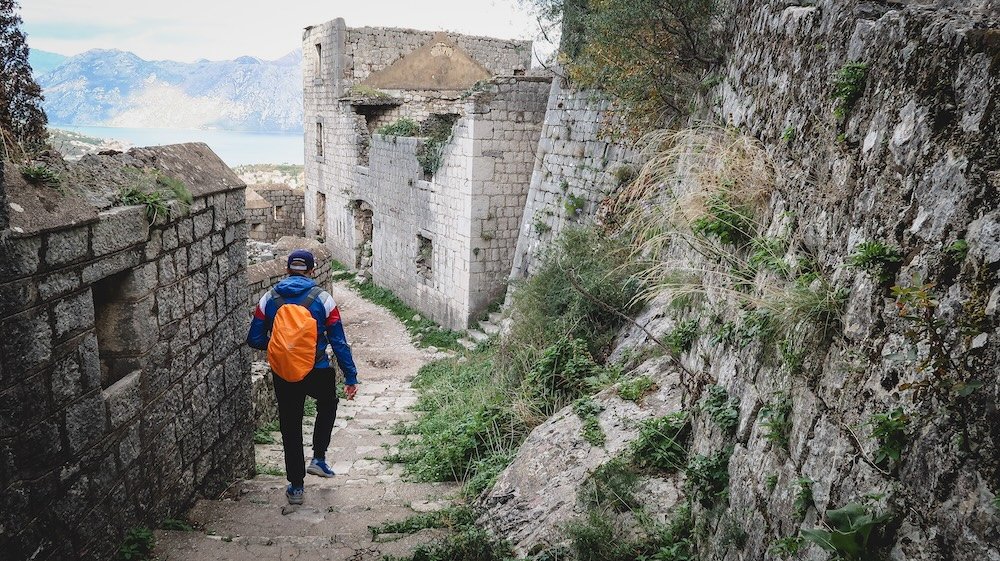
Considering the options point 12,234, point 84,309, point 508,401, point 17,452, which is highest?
point 12,234

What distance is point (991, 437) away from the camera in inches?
61.7

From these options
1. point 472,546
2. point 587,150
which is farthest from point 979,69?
point 587,150

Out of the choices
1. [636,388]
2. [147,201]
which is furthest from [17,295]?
[636,388]

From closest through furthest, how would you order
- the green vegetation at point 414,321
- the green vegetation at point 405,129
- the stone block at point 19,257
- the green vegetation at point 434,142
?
the stone block at point 19,257, the green vegetation at point 414,321, the green vegetation at point 434,142, the green vegetation at point 405,129

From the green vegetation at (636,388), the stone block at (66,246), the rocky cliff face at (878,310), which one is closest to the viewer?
the rocky cliff face at (878,310)

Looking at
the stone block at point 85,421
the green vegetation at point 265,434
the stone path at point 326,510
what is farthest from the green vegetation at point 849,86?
the green vegetation at point 265,434

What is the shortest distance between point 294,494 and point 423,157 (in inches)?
391

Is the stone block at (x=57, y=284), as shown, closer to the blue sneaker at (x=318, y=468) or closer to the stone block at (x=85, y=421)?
the stone block at (x=85, y=421)

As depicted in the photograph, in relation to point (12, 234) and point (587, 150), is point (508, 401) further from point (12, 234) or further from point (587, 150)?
point (587, 150)

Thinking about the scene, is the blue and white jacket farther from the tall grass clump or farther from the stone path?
the tall grass clump

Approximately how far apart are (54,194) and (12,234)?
1.49ft

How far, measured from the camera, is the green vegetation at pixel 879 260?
2062mm

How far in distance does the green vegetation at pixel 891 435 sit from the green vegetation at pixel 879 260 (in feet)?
1.42

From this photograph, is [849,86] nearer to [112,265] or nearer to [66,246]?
[66,246]
